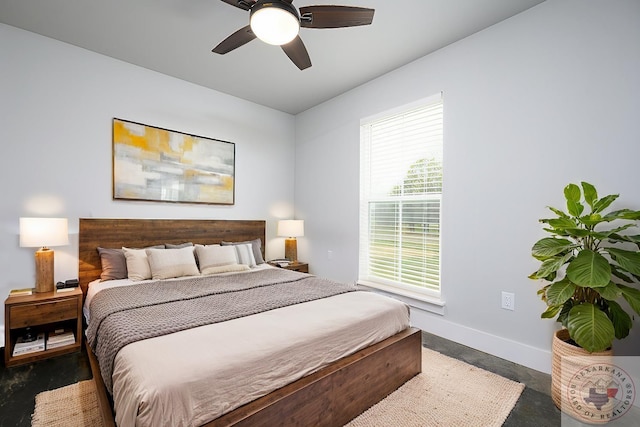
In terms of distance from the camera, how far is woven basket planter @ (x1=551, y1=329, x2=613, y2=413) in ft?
5.76

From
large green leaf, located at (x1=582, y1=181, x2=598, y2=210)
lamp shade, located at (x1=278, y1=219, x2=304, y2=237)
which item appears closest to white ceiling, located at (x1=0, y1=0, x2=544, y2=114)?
large green leaf, located at (x1=582, y1=181, x2=598, y2=210)

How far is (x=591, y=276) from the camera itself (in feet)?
5.19

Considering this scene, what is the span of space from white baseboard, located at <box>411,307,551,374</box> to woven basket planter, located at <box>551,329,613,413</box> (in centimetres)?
40

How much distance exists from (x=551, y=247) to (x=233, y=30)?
3.05m

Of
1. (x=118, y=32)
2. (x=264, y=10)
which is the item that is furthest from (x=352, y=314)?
(x=118, y=32)

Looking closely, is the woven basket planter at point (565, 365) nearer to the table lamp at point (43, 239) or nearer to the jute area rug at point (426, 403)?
the jute area rug at point (426, 403)

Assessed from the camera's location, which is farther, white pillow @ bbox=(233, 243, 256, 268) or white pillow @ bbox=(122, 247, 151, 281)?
white pillow @ bbox=(233, 243, 256, 268)

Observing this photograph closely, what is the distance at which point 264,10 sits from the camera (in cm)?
173

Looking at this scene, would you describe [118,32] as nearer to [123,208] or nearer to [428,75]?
[123,208]

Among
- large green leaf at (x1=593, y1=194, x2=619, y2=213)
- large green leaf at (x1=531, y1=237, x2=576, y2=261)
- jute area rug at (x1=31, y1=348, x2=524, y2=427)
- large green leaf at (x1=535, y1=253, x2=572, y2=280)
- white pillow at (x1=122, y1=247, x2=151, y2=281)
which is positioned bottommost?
jute area rug at (x1=31, y1=348, x2=524, y2=427)

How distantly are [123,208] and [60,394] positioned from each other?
1.83 meters

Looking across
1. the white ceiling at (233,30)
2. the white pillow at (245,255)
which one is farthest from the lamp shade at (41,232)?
the white ceiling at (233,30)

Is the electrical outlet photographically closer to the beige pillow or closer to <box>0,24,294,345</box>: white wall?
the beige pillow

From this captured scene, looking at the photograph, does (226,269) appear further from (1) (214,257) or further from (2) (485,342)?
(2) (485,342)
